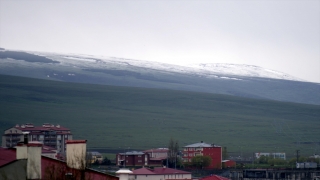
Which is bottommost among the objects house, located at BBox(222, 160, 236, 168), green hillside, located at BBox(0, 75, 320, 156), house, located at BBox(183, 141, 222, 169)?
house, located at BBox(222, 160, 236, 168)

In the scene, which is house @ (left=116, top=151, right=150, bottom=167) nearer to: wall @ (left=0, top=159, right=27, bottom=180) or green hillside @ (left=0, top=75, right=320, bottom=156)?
green hillside @ (left=0, top=75, right=320, bottom=156)

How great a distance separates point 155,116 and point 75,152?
122m

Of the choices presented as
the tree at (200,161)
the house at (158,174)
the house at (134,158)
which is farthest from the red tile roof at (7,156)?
the house at (134,158)

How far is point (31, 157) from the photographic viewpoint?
12141 mm

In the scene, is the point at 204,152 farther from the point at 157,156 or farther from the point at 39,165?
the point at 39,165

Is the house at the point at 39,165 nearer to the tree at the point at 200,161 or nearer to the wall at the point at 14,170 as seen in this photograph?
the wall at the point at 14,170

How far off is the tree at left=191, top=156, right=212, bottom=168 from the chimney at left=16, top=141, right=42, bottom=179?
218ft

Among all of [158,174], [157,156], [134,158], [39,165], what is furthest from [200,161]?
[39,165]

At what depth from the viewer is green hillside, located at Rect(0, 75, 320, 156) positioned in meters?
111

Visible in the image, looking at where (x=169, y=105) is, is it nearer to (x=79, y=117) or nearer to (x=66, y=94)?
(x=66, y=94)

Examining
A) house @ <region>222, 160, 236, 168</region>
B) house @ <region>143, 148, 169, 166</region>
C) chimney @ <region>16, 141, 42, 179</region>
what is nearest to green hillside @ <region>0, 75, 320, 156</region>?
house @ <region>143, 148, 169, 166</region>

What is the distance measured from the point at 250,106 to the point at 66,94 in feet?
121

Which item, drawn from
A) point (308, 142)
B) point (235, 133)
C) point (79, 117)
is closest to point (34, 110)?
point (79, 117)

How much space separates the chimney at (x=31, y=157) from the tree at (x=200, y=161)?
66.4 m
